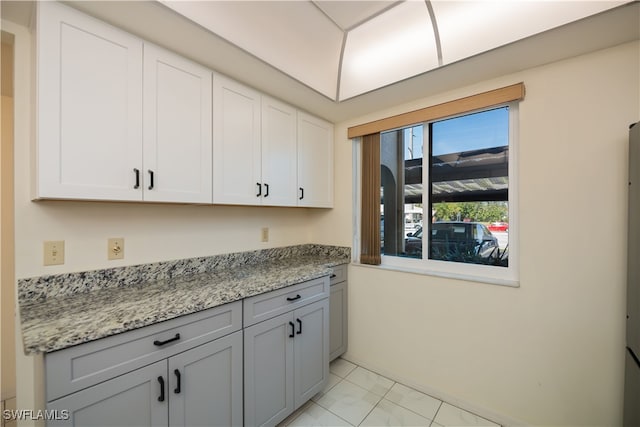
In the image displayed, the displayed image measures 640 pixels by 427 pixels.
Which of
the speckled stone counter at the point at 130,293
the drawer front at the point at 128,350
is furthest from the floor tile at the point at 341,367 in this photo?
the drawer front at the point at 128,350

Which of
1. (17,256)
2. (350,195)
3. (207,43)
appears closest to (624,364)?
(350,195)

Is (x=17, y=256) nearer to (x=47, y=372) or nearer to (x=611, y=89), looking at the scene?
(x=47, y=372)

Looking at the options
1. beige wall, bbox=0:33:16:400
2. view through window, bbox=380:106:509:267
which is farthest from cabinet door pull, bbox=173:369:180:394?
view through window, bbox=380:106:509:267

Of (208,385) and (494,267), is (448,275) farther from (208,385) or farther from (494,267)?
(208,385)

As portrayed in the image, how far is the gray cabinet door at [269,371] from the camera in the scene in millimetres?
1405

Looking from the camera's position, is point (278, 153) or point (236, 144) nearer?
point (236, 144)

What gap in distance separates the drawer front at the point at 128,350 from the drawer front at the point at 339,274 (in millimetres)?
1071

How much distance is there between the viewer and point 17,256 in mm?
1213

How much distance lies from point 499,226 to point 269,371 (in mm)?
1788

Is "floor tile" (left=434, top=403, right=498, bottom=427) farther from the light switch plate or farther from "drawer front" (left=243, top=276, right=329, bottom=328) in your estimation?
the light switch plate

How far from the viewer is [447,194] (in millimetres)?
1989

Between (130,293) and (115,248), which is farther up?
(115,248)

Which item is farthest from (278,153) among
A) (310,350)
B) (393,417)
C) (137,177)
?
(393,417)

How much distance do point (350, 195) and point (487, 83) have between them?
4.33 ft
